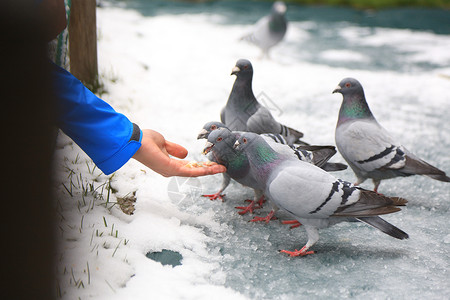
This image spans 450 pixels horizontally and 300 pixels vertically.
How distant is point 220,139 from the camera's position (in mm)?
2496

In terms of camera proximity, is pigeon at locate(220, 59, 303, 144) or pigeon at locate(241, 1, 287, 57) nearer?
pigeon at locate(220, 59, 303, 144)

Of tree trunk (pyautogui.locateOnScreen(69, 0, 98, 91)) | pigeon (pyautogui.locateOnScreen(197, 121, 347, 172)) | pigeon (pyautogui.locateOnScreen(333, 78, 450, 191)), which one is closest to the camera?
pigeon (pyautogui.locateOnScreen(197, 121, 347, 172))

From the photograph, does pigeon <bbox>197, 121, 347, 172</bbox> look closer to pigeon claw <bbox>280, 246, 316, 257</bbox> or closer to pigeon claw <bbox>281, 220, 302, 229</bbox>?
pigeon claw <bbox>281, 220, 302, 229</bbox>

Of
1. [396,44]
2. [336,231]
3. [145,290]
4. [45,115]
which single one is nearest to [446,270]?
[336,231]

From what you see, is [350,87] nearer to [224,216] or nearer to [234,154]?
[234,154]

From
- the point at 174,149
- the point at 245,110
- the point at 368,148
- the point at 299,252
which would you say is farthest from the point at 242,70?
the point at 299,252

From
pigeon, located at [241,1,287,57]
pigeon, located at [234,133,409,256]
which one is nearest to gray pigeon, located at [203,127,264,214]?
pigeon, located at [234,133,409,256]

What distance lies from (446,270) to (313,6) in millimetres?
9484

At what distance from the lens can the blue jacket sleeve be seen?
76.7 inches

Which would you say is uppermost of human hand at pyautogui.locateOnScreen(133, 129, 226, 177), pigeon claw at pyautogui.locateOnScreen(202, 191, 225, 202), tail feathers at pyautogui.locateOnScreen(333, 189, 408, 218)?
human hand at pyautogui.locateOnScreen(133, 129, 226, 177)

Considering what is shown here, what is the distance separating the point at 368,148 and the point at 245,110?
0.86 m

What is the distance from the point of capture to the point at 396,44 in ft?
23.8

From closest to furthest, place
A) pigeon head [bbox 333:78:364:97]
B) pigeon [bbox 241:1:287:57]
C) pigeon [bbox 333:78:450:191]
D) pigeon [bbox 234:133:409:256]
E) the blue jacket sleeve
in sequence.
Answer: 1. the blue jacket sleeve
2. pigeon [bbox 234:133:409:256]
3. pigeon [bbox 333:78:450:191]
4. pigeon head [bbox 333:78:364:97]
5. pigeon [bbox 241:1:287:57]

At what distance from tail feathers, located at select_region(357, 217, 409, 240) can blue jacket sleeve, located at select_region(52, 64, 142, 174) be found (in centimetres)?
122
